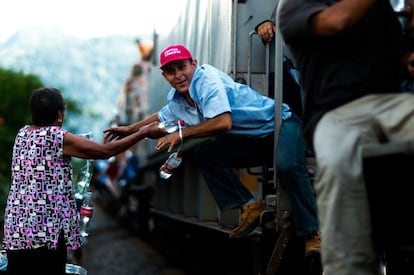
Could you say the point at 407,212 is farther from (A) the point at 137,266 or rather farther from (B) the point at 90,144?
(A) the point at 137,266

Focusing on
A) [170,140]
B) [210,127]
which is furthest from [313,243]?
[170,140]

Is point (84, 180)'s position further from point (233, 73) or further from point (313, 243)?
point (313, 243)

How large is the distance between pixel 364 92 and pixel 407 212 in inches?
23.2

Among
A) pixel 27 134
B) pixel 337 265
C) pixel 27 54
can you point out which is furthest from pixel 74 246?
pixel 27 54

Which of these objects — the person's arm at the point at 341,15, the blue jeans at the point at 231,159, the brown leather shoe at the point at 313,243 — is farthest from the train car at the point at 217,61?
the person's arm at the point at 341,15

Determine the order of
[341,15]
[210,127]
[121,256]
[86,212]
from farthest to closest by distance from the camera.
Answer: [121,256]
[86,212]
[210,127]
[341,15]

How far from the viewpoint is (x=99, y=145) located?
4801 mm

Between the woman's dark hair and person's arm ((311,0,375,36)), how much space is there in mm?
2103

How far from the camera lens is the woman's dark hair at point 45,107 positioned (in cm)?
480

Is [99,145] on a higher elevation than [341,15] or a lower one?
lower

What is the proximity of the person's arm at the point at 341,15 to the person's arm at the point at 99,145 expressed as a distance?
1.76 m

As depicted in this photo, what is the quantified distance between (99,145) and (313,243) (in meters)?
1.46

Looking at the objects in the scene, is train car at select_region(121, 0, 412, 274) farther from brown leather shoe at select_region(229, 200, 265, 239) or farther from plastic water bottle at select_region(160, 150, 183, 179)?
plastic water bottle at select_region(160, 150, 183, 179)

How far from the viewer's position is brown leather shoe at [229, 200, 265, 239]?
208 inches
